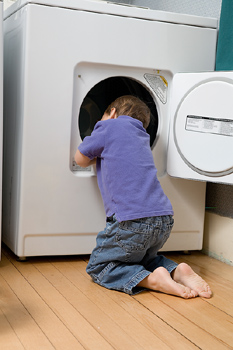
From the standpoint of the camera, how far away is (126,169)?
4.53ft

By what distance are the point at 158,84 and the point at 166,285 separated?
68 cm

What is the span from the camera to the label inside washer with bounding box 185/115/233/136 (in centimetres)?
143

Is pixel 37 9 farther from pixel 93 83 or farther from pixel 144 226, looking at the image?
pixel 144 226

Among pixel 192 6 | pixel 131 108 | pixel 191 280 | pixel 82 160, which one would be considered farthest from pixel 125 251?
pixel 192 6

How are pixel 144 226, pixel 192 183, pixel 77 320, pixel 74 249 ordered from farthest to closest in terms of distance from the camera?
pixel 192 183 < pixel 74 249 < pixel 144 226 < pixel 77 320

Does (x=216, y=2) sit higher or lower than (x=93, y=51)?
higher

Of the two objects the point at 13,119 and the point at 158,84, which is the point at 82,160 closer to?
the point at 13,119

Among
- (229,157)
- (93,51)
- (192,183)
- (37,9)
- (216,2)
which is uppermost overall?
(216,2)

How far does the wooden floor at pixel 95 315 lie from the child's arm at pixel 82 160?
12.6 inches

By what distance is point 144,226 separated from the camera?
1.36 meters

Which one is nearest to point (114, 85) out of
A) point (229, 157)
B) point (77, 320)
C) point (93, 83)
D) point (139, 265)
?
point (93, 83)

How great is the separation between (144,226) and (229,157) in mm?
324

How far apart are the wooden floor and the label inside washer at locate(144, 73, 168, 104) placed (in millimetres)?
601

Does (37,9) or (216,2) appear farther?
(216,2)
